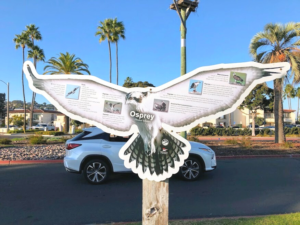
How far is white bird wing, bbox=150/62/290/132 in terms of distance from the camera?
271 centimetres

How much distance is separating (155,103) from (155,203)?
111 cm

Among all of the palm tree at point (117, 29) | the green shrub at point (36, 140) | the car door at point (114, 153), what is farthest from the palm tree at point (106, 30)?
the car door at point (114, 153)

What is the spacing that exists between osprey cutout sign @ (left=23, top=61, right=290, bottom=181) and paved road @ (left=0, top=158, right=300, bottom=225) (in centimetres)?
232

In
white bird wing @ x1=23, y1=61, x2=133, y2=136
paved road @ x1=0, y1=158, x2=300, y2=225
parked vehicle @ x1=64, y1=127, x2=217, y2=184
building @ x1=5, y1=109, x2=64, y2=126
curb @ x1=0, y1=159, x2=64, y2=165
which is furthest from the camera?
building @ x1=5, y1=109, x2=64, y2=126

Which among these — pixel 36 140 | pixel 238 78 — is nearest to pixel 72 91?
pixel 238 78

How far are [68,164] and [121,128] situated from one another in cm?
458

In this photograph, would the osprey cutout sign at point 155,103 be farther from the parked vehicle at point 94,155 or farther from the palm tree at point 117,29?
Result: the palm tree at point 117,29

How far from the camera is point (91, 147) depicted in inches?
267

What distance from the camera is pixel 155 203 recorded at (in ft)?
8.90

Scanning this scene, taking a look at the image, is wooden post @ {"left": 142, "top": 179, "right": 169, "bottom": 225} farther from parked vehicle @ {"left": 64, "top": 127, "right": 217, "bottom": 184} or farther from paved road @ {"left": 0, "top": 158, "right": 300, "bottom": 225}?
parked vehicle @ {"left": 64, "top": 127, "right": 217, "bottom": 184}

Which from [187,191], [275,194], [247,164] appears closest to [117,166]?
[187,191]

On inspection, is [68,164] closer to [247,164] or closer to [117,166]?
[117,166]

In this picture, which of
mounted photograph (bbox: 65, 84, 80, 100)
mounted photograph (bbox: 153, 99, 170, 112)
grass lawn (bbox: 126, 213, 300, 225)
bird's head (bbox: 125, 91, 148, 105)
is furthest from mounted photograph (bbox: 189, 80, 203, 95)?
grass lawn (bbox: 126, 213, 300, 225)

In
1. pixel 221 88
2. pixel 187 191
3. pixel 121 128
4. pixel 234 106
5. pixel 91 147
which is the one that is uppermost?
pixel 221 88
